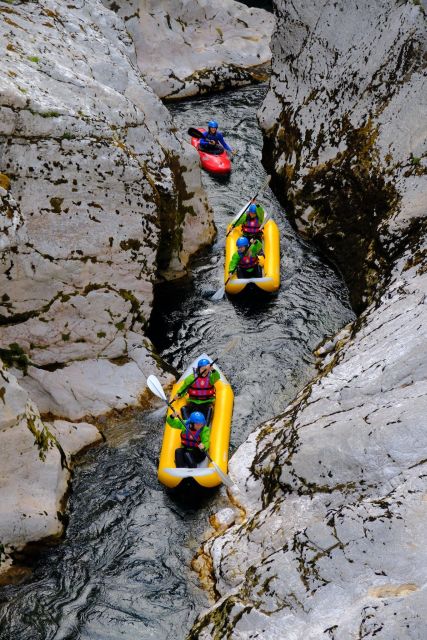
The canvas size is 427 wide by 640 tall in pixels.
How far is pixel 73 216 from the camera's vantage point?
11539 mm

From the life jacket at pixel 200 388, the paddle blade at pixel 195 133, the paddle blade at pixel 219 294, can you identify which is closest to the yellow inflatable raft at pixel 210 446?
the life jacket at pixel 200 388

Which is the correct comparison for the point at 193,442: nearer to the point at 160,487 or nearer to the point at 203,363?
the point at 160,487

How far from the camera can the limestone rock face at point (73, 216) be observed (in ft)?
36.2

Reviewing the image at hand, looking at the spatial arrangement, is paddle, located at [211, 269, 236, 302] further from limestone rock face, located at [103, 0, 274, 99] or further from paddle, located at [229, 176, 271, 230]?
limestone rock face, located at [103, 0, 274, 99]

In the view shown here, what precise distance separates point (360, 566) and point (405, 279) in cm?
581

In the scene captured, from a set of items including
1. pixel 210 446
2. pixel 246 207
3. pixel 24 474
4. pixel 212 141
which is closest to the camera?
pixel 24 474

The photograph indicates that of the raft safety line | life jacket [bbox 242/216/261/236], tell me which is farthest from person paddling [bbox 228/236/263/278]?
the raft safety line

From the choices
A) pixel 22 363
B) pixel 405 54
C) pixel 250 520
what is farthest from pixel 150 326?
pixel 405 54

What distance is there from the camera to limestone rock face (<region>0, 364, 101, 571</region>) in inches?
356

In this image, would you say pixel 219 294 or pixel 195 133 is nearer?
pixel 219 294

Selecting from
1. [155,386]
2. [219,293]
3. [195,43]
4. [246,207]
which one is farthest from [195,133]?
[155,386]

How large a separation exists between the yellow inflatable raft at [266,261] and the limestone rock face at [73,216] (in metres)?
1.66

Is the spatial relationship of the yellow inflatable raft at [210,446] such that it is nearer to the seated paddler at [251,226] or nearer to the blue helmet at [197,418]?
the blue helmet at [197,418]

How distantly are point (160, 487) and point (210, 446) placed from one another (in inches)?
36.4
